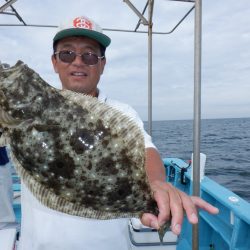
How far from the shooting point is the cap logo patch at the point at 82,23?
2.63 m

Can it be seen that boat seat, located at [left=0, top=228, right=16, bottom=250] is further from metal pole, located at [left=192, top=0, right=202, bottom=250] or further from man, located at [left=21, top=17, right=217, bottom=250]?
metal pole, located at [left=192, top=0, right=202, bottom=250]

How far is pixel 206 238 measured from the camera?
218 inches

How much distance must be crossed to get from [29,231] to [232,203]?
9.52 feet

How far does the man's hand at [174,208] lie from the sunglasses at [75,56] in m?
1.28

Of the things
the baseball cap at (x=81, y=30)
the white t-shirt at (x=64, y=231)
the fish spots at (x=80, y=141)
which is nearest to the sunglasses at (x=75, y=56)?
the baseball cap at (x=81, y=30)

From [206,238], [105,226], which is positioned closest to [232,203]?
[206,238]

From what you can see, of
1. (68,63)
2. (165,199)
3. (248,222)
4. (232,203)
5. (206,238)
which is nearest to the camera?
(165,199)

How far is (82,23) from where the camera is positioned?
104 inches

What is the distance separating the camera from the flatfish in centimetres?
171

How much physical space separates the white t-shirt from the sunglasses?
0.54 meters

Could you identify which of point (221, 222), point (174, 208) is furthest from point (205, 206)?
point (221, 222)

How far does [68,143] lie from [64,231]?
3.59ft

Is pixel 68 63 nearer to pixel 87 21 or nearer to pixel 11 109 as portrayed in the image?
pixel 87 21

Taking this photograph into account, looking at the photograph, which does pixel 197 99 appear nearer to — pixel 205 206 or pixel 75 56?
pixel 75 56
